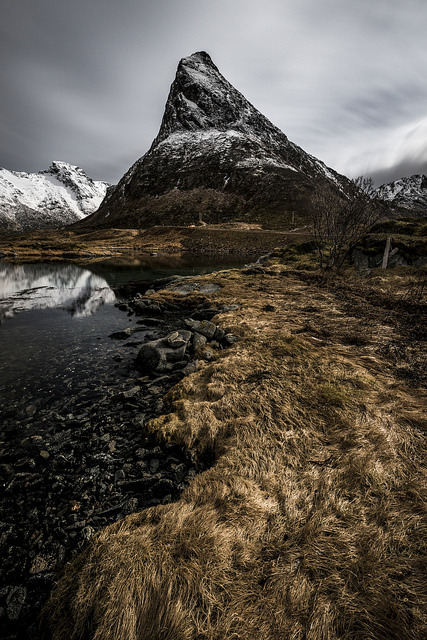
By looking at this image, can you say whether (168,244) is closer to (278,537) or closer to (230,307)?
(230,307)

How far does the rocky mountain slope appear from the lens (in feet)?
351

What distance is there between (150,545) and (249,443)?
A: 2.25 m

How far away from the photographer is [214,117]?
171500 mm

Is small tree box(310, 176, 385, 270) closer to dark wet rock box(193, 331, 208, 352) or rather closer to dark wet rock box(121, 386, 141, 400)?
dark wet rock box(193, 331, 208, 352)

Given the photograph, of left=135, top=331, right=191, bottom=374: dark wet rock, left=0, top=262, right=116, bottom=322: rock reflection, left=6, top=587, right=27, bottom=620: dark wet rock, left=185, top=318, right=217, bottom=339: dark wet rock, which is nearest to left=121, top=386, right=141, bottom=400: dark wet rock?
left=135, top=331, right=191, bottom=374: dark wet rock

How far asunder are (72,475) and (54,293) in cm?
2326

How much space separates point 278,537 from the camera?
3057mm

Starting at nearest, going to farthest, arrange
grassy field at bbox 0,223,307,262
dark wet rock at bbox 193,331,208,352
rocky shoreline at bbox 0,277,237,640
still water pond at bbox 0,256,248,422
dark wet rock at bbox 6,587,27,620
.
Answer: dark wet rock at bbox 6,587,27,620
rocky shoreline at bbox 0,277,237,640
still water pond at bbox 0,256,248,422
dark wet rock at bbox 193,331,208,352
grassy field at bbox 0,223,307,262

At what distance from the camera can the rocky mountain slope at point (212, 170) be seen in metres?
107

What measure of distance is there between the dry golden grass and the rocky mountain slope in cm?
8544

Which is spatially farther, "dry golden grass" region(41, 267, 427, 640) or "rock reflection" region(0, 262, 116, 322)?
"rock reflection" region(0, 262, 116, 322)

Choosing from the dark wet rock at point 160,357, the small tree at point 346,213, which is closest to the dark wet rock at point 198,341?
the dark wet rock at point 160,357

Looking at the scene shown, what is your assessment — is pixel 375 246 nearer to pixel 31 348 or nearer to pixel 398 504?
pixel 398 504

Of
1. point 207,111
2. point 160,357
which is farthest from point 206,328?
point 207,111
